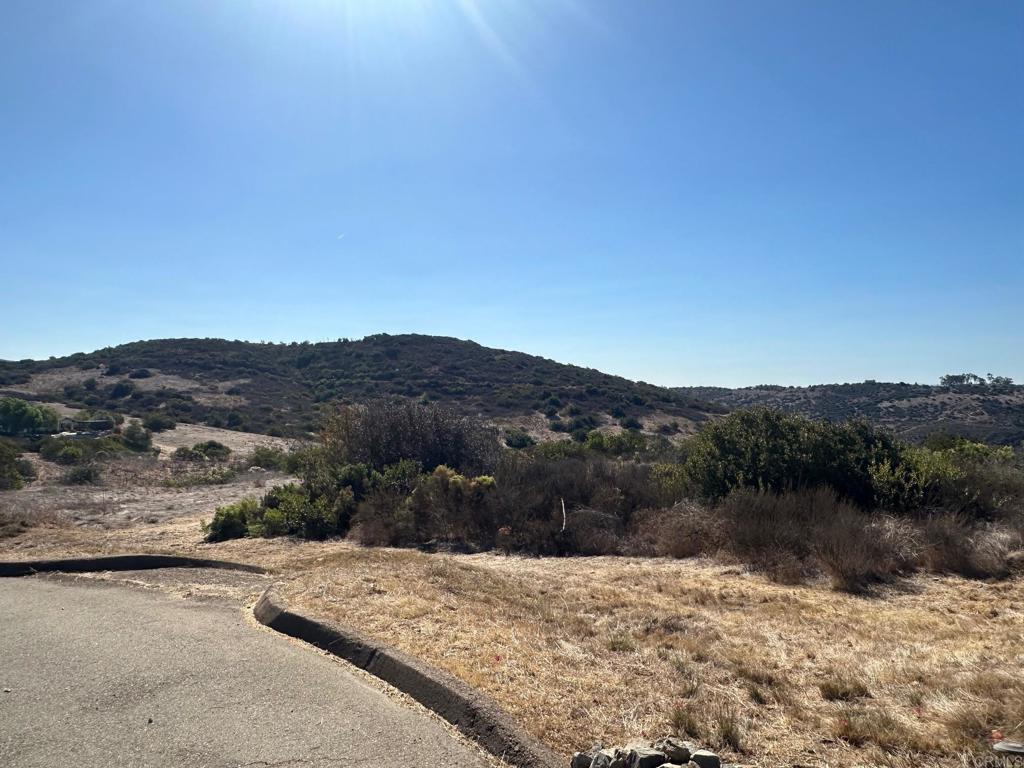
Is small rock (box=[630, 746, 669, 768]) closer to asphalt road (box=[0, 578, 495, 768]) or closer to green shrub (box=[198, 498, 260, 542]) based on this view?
asphalt road (box=[0, 578, 495, 768])

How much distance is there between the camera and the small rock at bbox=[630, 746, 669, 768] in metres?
3.75

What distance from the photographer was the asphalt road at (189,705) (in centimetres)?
407

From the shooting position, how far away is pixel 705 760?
3762 millimetres

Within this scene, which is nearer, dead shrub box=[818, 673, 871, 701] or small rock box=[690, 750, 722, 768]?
small rock box=[690, 750, 722, 768]

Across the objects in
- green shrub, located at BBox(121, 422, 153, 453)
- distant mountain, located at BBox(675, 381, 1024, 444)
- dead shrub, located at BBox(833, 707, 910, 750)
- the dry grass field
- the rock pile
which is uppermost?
distant mountain, located at BBox(675, 381, 1024, 444)

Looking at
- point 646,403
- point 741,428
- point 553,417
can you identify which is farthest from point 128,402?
point 741,428

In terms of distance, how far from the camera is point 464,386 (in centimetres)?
6066

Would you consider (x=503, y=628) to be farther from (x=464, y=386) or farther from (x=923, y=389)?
A: (x=923, y=389)

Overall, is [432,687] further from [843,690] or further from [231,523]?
[231,523]

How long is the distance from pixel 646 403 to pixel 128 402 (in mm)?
37972

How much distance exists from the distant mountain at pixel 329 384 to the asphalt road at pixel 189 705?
38.1 metres

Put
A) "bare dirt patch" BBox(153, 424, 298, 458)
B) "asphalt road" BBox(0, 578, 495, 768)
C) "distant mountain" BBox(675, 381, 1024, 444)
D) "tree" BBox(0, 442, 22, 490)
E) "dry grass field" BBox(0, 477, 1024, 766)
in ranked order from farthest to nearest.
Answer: "distant mountain" BBox(675, 381, 1024, 444)
"bare dirt patch" BBox(153, 424, 298, 458)
"tree" BBox(0, 442, 22, 490)
"dry grass field" BBox(0, 477, 1024, 766)
"asphalt road" BBox(0, 578, 495, 768)

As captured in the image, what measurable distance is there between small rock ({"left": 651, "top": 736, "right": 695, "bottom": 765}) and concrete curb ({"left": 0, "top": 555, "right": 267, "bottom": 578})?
25.1 feet

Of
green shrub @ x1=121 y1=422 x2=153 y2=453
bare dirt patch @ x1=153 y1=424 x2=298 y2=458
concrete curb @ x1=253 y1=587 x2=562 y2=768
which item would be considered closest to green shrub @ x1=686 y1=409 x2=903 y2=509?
concrete curb @ x1=253 y1=587 x2=562 y2=768
